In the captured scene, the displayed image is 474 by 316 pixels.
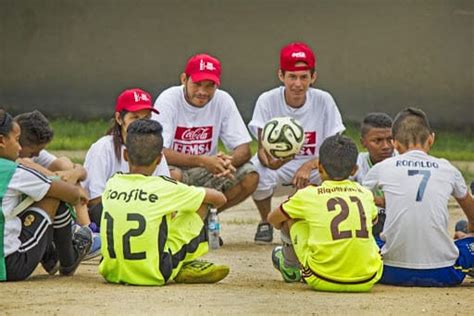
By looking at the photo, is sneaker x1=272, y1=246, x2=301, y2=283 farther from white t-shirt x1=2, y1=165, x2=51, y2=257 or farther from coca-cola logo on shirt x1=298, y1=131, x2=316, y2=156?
coca-cola logo on shirt x1=298, y1=131, x2=316, y2=156

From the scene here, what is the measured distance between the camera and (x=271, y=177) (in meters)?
10.8

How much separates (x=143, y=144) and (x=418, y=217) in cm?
173

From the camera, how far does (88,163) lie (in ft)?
30.8

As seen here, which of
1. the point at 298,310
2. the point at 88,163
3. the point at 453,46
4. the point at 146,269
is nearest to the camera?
the point at 298,310

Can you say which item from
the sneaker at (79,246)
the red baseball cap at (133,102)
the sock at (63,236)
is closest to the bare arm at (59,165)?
the red baseball cap at (133,102)

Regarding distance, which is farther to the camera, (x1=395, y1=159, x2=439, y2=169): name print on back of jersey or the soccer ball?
the soccer ball

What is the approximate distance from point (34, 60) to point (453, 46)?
596 centimetres

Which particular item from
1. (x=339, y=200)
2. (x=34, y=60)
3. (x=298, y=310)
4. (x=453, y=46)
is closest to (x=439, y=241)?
(x=339, y=200)

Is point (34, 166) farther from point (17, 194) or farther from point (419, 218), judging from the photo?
point (419, 218)

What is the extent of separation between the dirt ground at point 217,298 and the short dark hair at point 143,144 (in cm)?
75

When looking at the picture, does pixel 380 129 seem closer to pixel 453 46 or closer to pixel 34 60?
pixel 453 46

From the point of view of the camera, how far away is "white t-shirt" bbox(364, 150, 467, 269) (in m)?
8.16

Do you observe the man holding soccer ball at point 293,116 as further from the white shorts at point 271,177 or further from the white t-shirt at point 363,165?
the white t-shirt at point 363,165

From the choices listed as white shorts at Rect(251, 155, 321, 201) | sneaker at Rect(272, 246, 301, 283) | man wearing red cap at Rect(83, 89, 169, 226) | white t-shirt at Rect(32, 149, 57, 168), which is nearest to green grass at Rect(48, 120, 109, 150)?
white shorts at Rect(251, 155, 321, 201)
